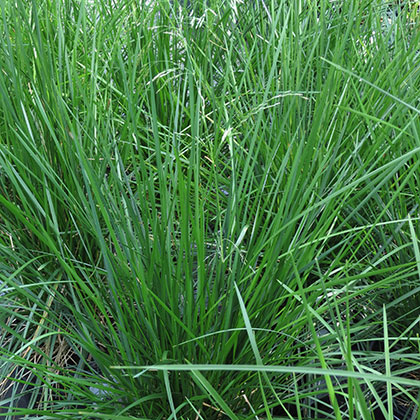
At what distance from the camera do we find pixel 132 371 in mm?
787

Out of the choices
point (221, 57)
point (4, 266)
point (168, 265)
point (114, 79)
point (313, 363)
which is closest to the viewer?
point (168, 265)

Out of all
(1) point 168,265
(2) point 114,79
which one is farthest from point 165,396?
(2) point 114,79

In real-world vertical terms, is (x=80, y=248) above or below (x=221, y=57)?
below

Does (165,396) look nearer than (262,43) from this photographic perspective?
Yes

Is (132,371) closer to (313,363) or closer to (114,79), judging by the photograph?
(313,363)

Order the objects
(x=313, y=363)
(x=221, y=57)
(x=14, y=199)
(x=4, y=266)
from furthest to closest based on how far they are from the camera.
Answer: (x=221, y=57) → (x=14, y=199) → (x=4, y=266) → (x=313, y=363)

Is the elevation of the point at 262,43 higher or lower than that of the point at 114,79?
higher

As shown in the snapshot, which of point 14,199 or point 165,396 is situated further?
point 14,199

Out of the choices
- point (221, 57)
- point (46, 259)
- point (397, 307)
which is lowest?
point (46, 259)

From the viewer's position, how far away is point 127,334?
2.46 ft

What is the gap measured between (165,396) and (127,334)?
10cm

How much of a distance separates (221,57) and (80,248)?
72 cm

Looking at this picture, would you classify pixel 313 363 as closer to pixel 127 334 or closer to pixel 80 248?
pixel 127 334

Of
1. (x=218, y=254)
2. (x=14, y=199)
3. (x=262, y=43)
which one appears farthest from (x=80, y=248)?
(x=262, y=43)
